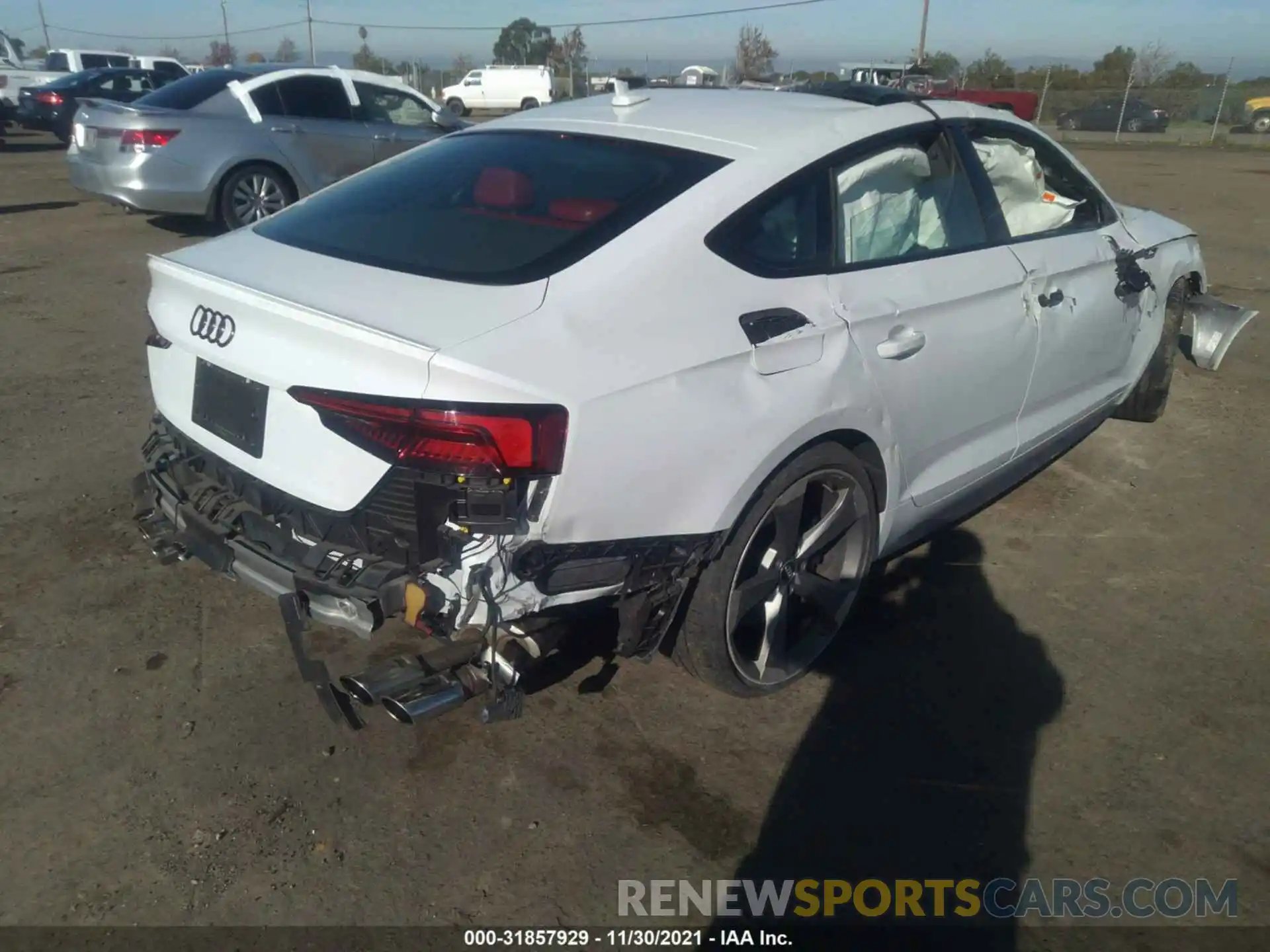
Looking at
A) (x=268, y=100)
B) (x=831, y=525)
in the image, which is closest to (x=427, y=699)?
(x=831, y=525)

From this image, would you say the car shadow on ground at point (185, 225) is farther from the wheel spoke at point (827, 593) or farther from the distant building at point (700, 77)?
the wheel spoke at point (827, 593)

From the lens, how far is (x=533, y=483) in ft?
7.63

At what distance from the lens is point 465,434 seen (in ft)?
7.34

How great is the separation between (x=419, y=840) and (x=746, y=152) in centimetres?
211

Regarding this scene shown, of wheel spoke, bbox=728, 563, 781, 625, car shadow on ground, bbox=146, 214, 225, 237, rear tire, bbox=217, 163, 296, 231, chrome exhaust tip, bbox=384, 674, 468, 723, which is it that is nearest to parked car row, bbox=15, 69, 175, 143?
car shadow on ground, bbox=146, 214, 225, 237

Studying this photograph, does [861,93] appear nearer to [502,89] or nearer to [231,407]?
[231,407]

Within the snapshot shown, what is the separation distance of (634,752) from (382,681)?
84cm

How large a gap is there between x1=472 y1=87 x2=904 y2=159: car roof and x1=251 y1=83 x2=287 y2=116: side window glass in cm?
687

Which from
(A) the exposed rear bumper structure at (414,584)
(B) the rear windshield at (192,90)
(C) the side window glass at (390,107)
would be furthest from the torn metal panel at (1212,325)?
(B) the rear windshield at (192,90)

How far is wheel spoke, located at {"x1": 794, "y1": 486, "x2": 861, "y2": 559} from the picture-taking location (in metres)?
3.15

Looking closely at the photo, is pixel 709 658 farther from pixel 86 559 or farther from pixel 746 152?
pixel 86 559

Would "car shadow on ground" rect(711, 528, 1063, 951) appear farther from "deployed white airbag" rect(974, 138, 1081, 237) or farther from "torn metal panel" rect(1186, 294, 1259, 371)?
"torn metal panel" rect(1186, 294, 1259, 371)

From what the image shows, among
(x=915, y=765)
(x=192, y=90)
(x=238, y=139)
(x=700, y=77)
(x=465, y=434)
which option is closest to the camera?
(x=465, y=434)

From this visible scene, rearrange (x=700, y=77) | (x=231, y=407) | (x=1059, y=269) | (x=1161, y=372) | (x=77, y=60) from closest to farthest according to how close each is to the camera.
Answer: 1. (x=231, y=407)
2. (x=1059, y=269)
3. (x=700, y=77)
4. (x=1161, y=372)
5. (x=77, y=60)
